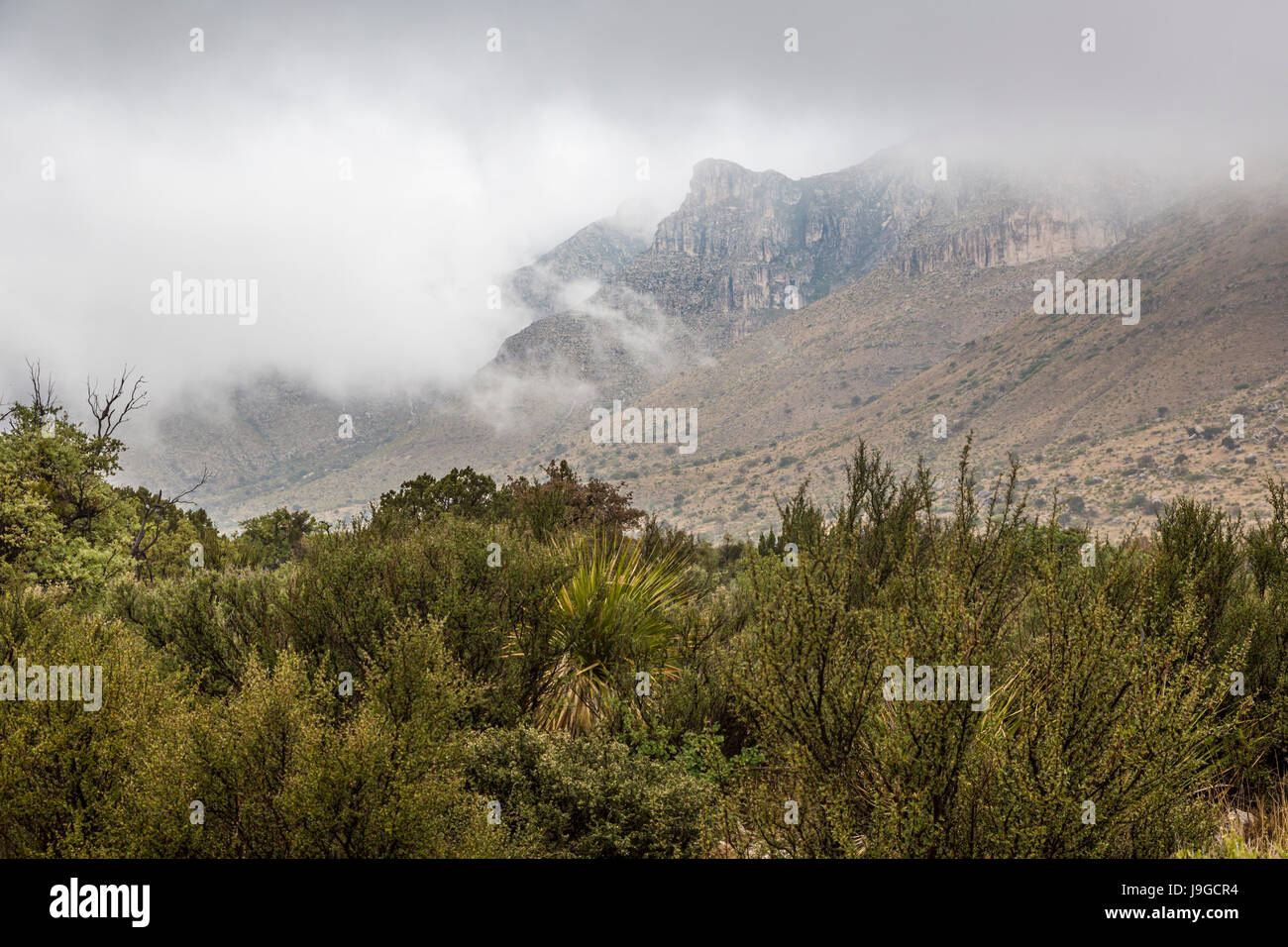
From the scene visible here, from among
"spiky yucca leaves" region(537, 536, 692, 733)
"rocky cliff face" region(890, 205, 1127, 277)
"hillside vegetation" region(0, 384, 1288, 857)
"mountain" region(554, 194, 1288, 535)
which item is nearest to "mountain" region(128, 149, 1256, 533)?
"rocky cliff face" region(890, 205, 1127, 277)

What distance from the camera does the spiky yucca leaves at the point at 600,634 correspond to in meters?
6.60

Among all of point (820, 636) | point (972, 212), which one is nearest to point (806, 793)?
point (820, 636)

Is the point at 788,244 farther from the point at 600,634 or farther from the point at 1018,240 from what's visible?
the point at 600,634

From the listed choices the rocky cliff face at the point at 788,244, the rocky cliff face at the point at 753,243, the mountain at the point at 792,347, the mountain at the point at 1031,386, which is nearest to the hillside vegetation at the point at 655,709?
the mountain at the point at 1031,386

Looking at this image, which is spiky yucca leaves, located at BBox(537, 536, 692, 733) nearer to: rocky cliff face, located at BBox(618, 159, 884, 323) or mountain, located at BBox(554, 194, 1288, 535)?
mountain, located at BBox(554, 194, 1288, 535)

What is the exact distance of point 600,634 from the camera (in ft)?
23.4

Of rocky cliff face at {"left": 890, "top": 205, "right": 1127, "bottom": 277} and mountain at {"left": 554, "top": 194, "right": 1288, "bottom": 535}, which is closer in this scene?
mountain at {"left": 554, "top": 194, "right": 1288, "bottom": 535}

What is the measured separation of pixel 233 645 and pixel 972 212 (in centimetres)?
13364

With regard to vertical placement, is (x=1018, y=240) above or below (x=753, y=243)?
below

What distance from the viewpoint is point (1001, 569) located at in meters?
4.09

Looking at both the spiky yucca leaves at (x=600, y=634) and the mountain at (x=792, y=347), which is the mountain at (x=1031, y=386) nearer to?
the mountain at (x=792, y=347)

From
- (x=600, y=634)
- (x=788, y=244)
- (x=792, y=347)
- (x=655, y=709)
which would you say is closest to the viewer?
(x=655, y=709)

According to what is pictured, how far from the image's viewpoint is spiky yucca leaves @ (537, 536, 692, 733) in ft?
21.6

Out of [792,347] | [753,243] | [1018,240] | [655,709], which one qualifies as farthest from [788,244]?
[655,709]
